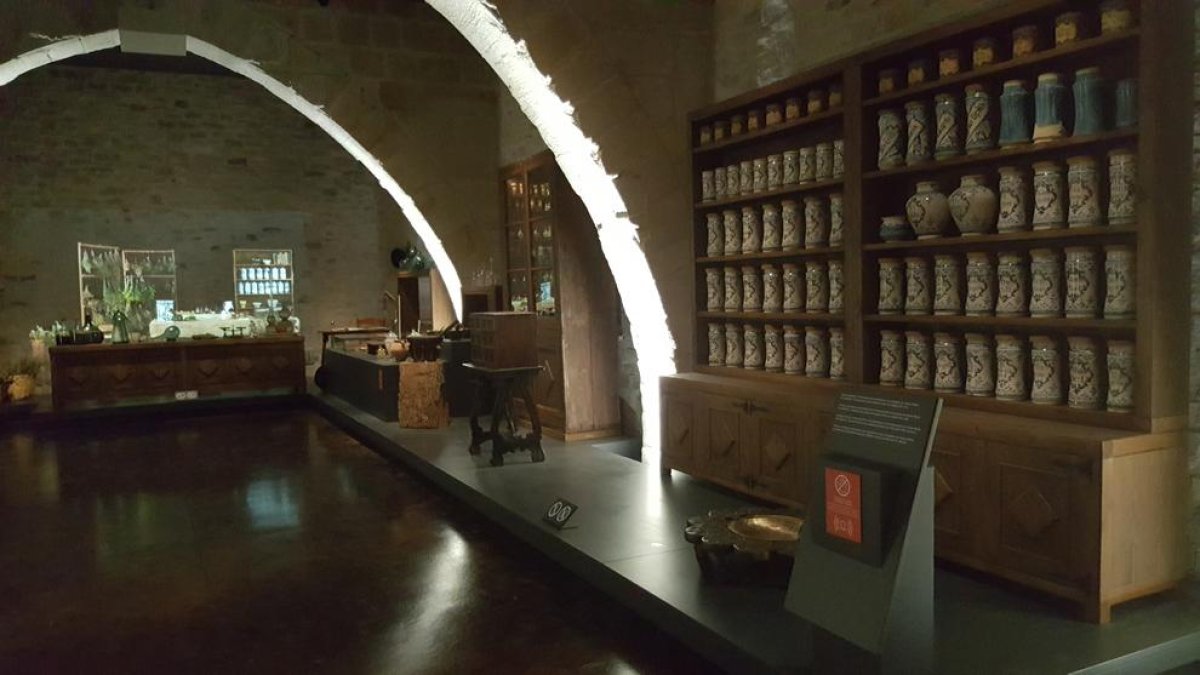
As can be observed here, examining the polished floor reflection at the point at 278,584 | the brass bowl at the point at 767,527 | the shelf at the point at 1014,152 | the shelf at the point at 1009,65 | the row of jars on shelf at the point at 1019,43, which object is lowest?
the polished floor reflection at the point at 278,584

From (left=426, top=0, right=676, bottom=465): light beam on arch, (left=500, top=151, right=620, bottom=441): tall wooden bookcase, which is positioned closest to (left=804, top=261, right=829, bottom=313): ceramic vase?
(left=426, top=0, right=676, bottom=465): light beam on arch

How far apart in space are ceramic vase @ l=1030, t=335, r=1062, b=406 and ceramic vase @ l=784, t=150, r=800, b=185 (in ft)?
4.96

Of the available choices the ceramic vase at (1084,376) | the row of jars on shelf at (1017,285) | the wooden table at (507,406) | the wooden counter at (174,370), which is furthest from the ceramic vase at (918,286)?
the wooden counter at (174,370)

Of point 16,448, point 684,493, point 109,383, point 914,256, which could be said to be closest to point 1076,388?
point 914,256

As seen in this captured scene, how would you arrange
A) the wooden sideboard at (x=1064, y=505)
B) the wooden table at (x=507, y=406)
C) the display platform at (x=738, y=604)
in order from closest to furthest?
the display platform at (x=738, y=604), the wooden sideboard at (x=1064, y=505), the wooden table at (x=507, y=406)

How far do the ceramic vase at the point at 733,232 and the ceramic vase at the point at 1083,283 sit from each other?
192 cm

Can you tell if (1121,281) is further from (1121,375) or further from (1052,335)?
(1052,335)

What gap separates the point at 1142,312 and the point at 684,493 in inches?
97.0

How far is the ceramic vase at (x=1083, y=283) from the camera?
3059 millimetres

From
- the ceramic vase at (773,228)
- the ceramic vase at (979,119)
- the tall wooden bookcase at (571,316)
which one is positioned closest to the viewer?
the ceramic vase at (979,119)

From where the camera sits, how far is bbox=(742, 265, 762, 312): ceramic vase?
4.68 meters

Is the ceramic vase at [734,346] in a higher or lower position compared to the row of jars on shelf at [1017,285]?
lower

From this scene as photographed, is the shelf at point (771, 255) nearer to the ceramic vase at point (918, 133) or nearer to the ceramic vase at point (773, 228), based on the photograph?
the ceramic vase at point (773, 228)

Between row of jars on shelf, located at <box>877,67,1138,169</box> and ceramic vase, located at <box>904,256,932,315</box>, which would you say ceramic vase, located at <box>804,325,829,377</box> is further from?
row of jars on shelf, located at <box>877,67,1138,169</box>
